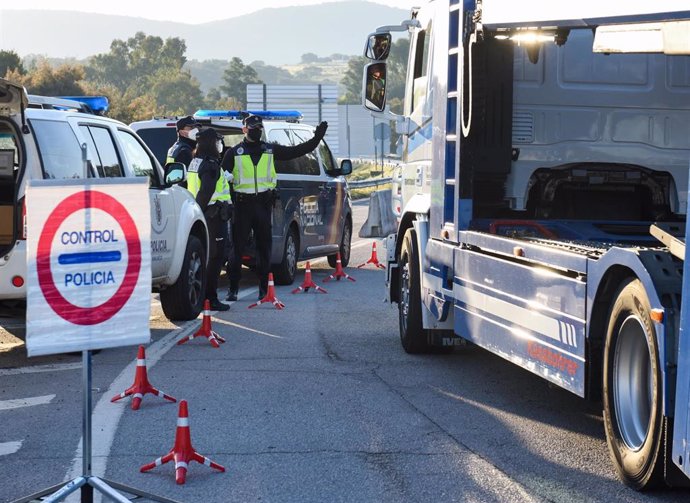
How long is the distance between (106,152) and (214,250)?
9.19ft

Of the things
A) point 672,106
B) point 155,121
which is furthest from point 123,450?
point 155,121

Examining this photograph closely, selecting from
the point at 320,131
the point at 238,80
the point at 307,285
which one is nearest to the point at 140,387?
the point at 320,131

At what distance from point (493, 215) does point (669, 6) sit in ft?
12.5

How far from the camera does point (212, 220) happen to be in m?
A: 13.9

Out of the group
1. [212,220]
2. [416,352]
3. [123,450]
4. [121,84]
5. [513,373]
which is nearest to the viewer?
[123,450]

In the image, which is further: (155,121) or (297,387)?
(155,121)

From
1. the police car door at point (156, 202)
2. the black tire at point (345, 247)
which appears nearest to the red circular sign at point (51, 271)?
the police car door at point (156, 202)

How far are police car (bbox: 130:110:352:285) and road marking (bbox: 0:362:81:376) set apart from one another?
17.9ft

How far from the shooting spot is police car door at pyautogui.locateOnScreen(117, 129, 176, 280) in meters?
11.4

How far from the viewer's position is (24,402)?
8.24 meters

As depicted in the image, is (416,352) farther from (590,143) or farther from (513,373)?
(590,143)

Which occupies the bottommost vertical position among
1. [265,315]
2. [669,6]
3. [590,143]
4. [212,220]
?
[265,315]

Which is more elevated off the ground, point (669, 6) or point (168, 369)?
point (669, 6)

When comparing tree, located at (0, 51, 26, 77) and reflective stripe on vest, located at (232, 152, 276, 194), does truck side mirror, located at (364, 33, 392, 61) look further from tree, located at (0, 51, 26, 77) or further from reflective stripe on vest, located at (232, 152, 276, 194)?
tree, located at (0, 51, 26, 77)
